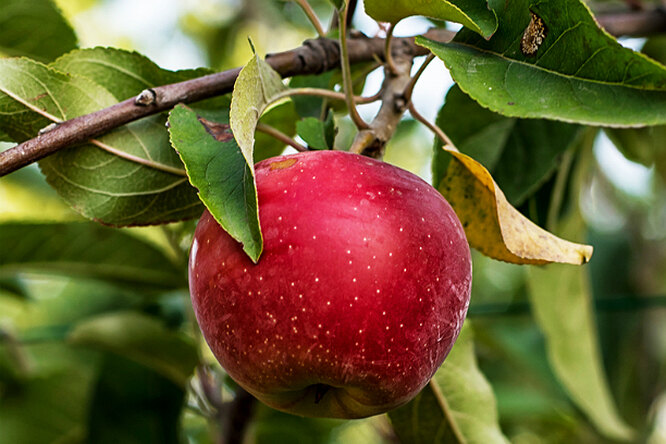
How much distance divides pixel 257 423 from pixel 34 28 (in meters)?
0.82

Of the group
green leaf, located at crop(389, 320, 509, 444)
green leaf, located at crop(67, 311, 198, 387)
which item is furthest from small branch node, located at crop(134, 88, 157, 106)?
green leaf, located at crop(67, 311, 198, 387)

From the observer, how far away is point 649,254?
1.98 metres

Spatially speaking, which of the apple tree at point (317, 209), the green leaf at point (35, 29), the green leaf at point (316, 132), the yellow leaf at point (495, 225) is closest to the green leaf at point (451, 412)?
the apple tree at point (317, 209)

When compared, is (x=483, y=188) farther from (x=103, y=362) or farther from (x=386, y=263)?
(x=103, y=362)

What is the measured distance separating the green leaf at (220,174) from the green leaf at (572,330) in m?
0.75

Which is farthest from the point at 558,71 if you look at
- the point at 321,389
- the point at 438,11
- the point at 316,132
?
the point at 321,389

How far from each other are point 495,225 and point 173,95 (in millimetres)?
329

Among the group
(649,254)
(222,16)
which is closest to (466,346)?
(649,254)

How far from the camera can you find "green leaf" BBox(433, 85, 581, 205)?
96cm

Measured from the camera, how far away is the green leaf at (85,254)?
3.66 feet

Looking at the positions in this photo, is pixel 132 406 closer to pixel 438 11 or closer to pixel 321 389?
pixel 321 389

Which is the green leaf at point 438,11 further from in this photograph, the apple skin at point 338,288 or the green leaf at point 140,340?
the green leaf at point 140,340

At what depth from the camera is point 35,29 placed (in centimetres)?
99

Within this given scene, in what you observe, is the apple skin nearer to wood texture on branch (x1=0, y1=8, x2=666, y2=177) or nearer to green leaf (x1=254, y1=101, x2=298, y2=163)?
wood texture on branch (x1=0, y1=8, x2=666, y2=177)
